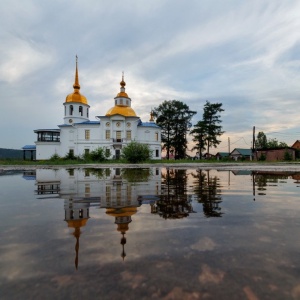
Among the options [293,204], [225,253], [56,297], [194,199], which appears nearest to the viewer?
[56,297]

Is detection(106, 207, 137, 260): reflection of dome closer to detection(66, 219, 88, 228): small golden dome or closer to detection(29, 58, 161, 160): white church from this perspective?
detection(66, 219, 88, 228): small golden dome

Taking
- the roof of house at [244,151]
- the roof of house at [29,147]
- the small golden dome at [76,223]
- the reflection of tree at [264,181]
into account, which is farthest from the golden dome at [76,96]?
the small golden dome at [76,223]

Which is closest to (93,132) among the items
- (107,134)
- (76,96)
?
(107,134)

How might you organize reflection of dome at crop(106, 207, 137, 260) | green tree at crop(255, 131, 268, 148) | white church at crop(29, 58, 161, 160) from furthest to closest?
green tree at crop(255, 131, 268, 148) < white church at crop(29, 58, 161, 160) < reflection of dome at crop(106, 207, 137, 260)

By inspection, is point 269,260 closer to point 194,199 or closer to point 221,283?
point 221,283

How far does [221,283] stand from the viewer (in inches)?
80.4

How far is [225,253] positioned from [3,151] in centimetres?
11281

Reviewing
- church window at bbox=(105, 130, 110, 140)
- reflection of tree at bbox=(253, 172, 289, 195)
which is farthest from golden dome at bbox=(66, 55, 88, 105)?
reflection of tree at bbox=(253, 172, 289, 195)

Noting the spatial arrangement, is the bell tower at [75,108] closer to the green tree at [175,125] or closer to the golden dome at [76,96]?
the golden dome at [76,96]

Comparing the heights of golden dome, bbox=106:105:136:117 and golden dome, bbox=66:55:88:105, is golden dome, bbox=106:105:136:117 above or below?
below

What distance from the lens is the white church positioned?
51250 mm

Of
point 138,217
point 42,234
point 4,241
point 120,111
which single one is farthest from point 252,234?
point 120,111

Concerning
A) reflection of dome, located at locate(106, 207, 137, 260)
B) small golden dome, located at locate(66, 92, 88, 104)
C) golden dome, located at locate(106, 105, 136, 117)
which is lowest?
reflection of dome, located at locate(106, 207, 137, 260)

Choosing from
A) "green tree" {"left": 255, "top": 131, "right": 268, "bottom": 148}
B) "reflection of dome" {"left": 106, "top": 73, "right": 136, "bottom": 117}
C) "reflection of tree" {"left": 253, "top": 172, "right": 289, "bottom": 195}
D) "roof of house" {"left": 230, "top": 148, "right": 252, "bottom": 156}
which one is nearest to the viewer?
"reflection of tree" {"left": 253, "top": 172, "right": 289, "bottom": 195}
